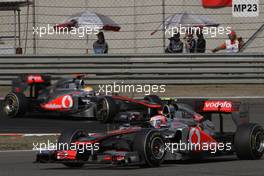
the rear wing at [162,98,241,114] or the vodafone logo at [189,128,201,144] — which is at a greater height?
the rear wing at [162,98,241,114]

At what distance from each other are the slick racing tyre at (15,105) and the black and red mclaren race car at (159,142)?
6833 mm

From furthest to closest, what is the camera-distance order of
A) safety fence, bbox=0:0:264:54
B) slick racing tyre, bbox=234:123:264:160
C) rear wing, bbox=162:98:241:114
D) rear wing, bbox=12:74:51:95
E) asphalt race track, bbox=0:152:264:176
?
safety fence, bbox=0:0:264:54
rear wing, bbox=12:74:51:95
rear wing, bbox=162:98:241:114
slick racing tyre, bbox=234:123:264:160
asphalt race track, bbox=0:152:264:176

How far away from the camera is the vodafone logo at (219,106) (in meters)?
11.8

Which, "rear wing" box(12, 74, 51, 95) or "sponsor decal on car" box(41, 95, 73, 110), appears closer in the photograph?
"sponsor decal on car" box(41, 95, 73, 110)

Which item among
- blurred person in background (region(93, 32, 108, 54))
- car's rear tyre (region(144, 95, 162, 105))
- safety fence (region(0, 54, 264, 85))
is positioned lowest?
car's rear tyre (region(144, 95, 162, 105))

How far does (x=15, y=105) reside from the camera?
18500 millimetres

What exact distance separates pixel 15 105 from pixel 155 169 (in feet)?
29.4

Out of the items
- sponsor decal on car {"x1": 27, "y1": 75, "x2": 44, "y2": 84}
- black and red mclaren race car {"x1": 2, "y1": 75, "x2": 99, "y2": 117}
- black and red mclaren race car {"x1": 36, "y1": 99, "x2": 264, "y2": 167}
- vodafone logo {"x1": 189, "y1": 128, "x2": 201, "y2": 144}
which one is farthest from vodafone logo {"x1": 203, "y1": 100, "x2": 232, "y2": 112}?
sponsor decal on car {"x1": 27, "y1": 75, "x2": 44, "y2": 84}

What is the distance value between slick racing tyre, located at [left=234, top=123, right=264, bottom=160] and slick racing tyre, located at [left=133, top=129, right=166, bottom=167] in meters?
1.41

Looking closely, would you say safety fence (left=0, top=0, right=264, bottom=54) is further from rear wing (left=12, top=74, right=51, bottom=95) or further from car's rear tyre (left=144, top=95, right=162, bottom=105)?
car's rear tyre (left=144, top=95, right=162, bottom=105)

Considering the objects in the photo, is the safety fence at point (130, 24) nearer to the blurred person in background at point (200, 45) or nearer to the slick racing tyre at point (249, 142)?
the blurred person in background at point (200, 45)

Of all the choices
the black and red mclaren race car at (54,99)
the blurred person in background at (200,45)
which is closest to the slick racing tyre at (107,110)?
the black and red mclaren race car at (54,99)

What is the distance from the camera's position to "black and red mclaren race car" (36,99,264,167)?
33.1 ft

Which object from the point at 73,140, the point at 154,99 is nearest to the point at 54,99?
the point at 154,99
